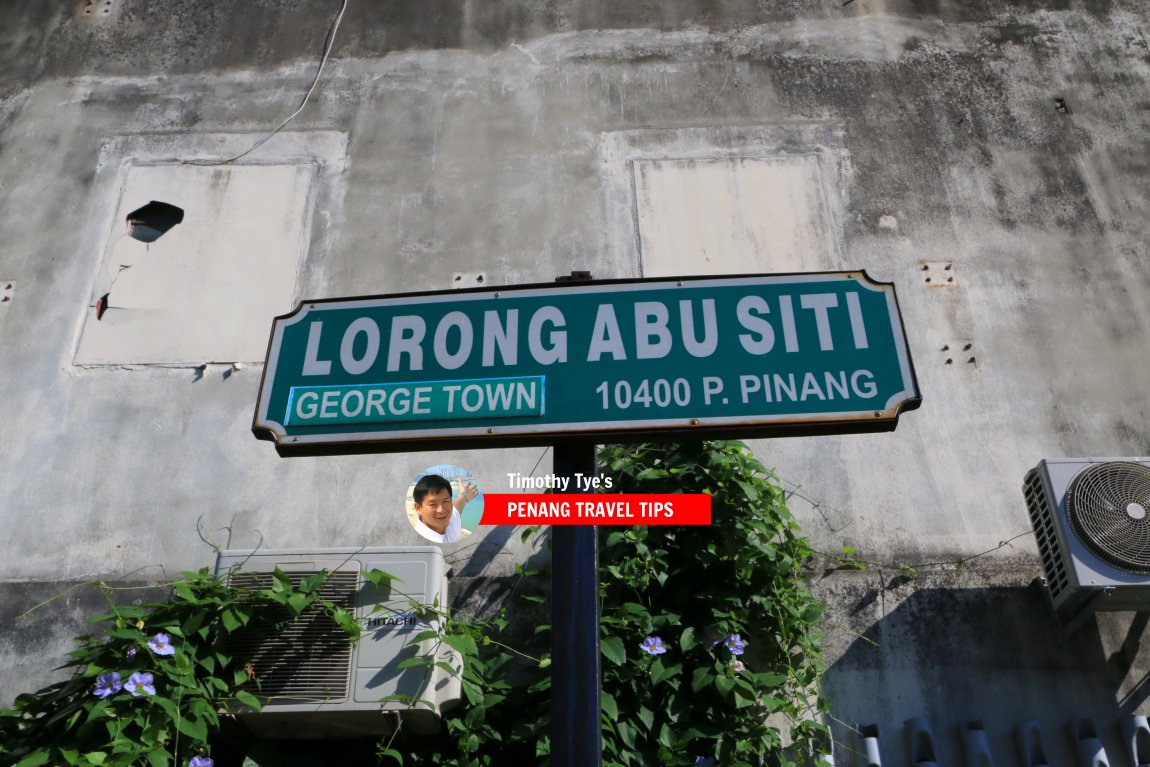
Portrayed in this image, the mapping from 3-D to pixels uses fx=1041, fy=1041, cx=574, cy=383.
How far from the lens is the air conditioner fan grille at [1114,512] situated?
4.41 m

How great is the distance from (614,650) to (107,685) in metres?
1.95

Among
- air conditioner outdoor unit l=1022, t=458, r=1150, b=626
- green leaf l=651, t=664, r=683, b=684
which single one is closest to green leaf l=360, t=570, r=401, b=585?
green leaf l=651, t=664, r=683, b=684

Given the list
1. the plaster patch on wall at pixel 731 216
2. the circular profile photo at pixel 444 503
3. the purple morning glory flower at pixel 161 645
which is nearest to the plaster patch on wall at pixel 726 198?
the plaster patch on wall at pixel 731 216

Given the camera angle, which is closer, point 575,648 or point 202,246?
point 575,648

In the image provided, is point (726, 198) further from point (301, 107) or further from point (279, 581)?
point (279, 581)

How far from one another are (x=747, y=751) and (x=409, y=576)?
1584 millimetres

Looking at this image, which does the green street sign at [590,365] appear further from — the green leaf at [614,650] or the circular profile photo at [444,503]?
the circular profile photo at [444,503]

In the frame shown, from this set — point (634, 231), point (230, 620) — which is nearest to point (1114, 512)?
point (634, 231)

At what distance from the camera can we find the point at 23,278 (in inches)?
251

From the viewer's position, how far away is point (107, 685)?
3896 millimetres

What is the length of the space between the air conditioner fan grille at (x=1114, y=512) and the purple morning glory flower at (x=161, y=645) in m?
3.78

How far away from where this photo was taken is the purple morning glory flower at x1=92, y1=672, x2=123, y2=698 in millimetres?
3871

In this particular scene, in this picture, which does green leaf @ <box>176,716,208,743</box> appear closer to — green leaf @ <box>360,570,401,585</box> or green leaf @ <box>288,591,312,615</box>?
green leaf @ <box>288,591,312,615</box>

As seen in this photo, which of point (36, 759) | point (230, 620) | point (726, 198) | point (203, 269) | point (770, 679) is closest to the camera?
point (36, 759)
